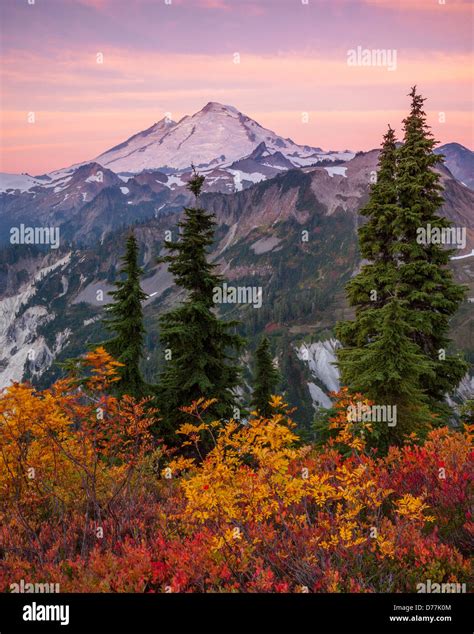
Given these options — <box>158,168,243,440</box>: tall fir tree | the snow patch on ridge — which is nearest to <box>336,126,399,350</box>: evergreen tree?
<box>158,168,243,440</box>: tall fir tree

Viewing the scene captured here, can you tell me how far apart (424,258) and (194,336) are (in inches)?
393

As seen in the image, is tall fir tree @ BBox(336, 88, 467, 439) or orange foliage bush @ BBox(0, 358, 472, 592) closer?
orange foliage bush @ BBox(0, 358, 472, 592)

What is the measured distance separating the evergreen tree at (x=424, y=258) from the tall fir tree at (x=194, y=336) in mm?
7717

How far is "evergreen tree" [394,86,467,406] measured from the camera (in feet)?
57.2

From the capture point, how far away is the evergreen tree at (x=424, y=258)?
17.4 m

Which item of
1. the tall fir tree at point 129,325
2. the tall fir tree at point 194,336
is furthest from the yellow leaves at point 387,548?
the tall fir tree at point 129,325

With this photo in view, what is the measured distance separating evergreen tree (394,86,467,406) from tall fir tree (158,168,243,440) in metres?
7.72

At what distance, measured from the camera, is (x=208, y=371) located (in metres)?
20.5

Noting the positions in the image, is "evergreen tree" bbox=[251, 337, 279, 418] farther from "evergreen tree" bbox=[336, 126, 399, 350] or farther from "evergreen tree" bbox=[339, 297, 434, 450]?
"evergreen tree" bbox=[339, 297, 434, 450]

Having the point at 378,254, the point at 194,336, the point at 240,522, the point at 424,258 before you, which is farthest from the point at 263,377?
the point at 240,522

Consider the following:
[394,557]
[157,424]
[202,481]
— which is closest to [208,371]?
[157,424]
